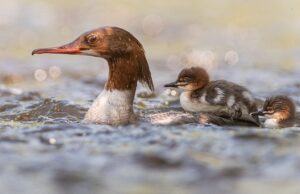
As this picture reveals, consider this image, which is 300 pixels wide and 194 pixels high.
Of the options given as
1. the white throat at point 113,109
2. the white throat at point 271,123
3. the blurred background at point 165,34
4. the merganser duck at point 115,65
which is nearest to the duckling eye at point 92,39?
the merganser duck at point 115,65

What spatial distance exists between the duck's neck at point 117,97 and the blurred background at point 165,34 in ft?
12.1

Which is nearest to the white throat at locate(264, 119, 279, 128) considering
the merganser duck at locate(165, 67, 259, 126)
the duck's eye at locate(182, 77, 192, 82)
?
the merganser duck at locate(165, 67, 259, 126)

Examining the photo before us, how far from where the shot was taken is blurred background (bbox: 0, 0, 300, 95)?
12484mm

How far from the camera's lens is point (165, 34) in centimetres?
1617

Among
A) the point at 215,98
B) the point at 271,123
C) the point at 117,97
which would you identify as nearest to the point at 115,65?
the point at 117,97

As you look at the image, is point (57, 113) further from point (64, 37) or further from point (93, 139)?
point (64, 37)

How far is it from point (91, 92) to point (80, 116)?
2.17m

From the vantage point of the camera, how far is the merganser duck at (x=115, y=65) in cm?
699

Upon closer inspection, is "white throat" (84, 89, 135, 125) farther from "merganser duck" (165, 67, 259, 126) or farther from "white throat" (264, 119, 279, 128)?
"white throat" (264, 119, 279, 128)

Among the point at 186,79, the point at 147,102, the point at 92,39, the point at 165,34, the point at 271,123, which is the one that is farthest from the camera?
the point at 165,34

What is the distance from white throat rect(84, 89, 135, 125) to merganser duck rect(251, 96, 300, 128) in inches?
54.0

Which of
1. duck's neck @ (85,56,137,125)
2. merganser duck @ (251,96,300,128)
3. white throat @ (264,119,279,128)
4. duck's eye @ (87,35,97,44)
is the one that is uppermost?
duck's eye @ (87,35,97,44)

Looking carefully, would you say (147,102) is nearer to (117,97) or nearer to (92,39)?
(117,97)

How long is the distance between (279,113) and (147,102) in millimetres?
2108
